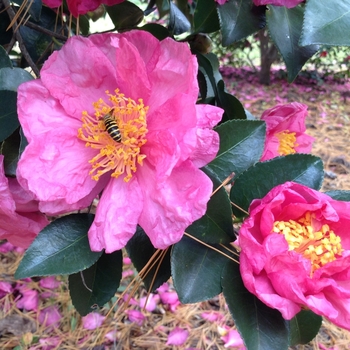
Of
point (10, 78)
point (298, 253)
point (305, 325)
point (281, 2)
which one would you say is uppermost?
point (281, 2)

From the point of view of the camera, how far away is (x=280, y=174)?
613 millimetres

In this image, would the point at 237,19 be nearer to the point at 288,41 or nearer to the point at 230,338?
the point at 288,41

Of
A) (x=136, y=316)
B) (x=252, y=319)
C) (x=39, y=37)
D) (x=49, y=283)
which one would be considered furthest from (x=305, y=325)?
(x=49, y=283)

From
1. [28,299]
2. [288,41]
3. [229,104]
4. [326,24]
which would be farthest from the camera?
[28,299]

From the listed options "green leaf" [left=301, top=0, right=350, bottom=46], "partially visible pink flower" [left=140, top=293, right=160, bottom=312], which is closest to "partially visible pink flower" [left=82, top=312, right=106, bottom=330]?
"partially visible pink flower" [left=140, top=293, right=160, bottom=312]

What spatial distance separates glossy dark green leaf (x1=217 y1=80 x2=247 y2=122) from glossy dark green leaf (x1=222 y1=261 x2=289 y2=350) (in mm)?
355

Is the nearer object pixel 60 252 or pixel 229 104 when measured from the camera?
pixel 60 252

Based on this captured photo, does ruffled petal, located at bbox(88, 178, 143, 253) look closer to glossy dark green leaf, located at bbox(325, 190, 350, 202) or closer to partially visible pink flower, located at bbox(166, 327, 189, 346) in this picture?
glossy dark green leaf, located at bbox(325, 190, 350, 202)

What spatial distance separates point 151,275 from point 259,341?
212 millimetres

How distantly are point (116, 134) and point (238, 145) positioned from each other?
190 millimetres

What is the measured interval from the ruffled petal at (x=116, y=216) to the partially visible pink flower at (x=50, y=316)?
1.32m

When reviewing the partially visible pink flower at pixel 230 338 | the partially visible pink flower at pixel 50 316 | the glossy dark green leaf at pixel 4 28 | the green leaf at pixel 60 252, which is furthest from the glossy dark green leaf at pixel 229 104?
the partially visible pink flower at pixel 50 316

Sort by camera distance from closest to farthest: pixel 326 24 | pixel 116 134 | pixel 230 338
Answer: pixel 326 24 < pixel 116 134 < pixel 230 338

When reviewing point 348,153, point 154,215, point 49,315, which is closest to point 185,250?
point 154,215
